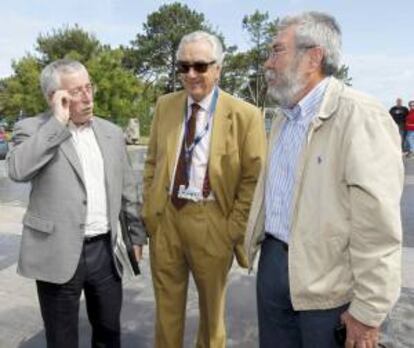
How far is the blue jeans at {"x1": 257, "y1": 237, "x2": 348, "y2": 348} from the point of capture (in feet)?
6.95

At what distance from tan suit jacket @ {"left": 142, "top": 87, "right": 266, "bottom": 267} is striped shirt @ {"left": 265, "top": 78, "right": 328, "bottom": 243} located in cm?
57

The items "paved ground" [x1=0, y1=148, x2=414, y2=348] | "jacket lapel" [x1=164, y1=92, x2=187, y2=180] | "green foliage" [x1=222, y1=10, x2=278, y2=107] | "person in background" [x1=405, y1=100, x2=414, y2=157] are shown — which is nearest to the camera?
"jacket lapel" [x1=164, y1=92, x2=187, y2=180]

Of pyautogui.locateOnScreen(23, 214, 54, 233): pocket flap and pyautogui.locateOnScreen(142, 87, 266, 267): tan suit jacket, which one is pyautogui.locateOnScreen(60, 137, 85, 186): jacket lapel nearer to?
pyautogui.locateOnScreen(23, 214, 54, 233): pocket flap

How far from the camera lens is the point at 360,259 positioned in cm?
193

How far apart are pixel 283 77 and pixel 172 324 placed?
1.72 m

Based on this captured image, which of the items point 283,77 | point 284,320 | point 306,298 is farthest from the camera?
point 284,320

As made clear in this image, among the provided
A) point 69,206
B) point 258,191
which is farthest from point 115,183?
point 258,191

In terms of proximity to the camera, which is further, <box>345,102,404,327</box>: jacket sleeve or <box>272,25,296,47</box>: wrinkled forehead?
<box>272,25,296,47</box>: wrinkled forehead

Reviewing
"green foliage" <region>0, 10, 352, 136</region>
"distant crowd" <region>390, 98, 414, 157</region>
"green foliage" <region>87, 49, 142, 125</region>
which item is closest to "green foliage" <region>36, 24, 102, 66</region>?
"green foliage" <region>0, 10, 352, 136</region>

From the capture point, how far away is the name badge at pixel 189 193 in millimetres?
2959

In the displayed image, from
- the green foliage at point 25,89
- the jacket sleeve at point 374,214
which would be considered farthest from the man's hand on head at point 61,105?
the green foliage at point 25,89

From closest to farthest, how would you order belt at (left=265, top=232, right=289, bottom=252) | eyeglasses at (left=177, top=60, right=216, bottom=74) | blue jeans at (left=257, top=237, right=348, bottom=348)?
blue jeans at (left=257, top=237, right=348, bottom=348) → belt at (left=265, top=232, right=289, bottom=252) → eyeglasses at (left=177, top=60, right=216, bottom=74)

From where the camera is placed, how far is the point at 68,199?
263 centimetres

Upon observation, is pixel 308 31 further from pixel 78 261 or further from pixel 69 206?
pixel 78 261
